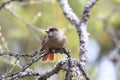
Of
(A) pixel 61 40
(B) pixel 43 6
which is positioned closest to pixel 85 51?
(A) pixel 61 40

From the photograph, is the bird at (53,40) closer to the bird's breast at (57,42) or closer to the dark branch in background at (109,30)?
the bird's breast at (57,42)

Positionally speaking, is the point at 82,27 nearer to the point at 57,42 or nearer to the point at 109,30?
the point at 57,42

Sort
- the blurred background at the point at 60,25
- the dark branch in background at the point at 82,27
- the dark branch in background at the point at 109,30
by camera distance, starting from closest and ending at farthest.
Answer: the dark branch in background at the point at 82,27 < the dark branch in background at the point at 109,30 < the blurred background at the point at 60,25

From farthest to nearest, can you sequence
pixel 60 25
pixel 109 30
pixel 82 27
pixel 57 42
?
pixel 109 30, pixel 60 25, pixel 82 27, pixel 57 42

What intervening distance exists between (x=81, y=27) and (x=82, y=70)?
1.80 feet

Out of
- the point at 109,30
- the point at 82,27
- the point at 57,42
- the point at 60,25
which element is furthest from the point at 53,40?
the point at 109,30

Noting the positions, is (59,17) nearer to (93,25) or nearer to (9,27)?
(93,25)

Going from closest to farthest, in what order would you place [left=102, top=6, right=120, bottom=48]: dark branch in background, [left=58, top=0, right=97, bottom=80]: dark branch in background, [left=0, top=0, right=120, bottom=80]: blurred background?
[left=58, top=0, right=97, bottom=80]: dark branch in background
[left=102, top=6, right=120, bottom=48]: dark branch in background
[left=0, top=0, right=120, bottom=80]: blurred background

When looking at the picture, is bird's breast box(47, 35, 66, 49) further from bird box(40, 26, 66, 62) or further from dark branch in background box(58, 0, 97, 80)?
dark branch in background box(58, 0, 97, 80)

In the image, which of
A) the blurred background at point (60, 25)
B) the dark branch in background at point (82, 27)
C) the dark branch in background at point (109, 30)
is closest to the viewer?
the dark branch in background at point (82, 27)

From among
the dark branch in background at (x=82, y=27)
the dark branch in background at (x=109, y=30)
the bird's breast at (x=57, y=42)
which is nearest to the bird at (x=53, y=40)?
the bird's breast at (x=57, y=42)

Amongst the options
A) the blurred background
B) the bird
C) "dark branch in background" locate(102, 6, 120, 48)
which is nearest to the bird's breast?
the bird

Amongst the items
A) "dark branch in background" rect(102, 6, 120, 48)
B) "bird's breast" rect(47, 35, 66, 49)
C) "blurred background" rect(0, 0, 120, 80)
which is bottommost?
"bird's breast" rect(47, 35, 66, 49)

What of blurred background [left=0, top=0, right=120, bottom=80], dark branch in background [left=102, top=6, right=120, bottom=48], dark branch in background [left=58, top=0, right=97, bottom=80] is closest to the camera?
dark branch in background [left=58, top=0, right=97, bottom=80]
